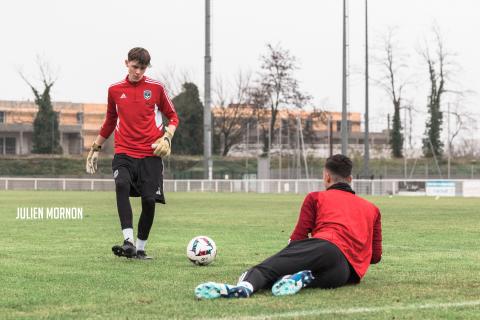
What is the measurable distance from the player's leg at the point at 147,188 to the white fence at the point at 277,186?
38173 millimetres

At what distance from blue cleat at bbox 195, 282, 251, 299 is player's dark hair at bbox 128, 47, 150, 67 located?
367 cm

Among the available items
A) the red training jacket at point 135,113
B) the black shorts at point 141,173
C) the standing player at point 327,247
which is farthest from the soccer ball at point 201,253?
the standing player at point 327,247

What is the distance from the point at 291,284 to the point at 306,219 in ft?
2.41

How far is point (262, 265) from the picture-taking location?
636 centimetres

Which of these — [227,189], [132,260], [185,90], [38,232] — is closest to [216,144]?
[185,90]


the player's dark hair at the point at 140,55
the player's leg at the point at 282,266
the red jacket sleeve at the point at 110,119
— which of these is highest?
the player's dark hair at the point at 140,55

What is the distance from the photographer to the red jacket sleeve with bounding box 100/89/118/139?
30.9 ft

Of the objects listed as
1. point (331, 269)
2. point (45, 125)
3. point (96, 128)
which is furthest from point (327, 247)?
point (96, 128)

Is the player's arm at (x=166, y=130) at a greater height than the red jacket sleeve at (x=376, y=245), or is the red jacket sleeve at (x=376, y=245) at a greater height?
the player's arm at (x=166, y=130)

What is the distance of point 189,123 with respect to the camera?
78.1m

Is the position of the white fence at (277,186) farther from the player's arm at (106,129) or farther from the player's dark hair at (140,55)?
the player's dark hair at (140,55)

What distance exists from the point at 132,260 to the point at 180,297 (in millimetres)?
2991

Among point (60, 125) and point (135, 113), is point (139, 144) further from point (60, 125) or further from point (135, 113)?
point (60, 125)

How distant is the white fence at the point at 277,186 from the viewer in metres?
46.4
